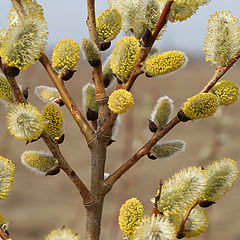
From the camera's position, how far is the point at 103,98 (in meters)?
0.82

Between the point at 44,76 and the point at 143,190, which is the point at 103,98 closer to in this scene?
the point at 143,190

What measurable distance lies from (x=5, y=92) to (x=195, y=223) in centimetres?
47

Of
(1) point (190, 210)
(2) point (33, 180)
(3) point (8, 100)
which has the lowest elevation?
(2) point (33, 180)

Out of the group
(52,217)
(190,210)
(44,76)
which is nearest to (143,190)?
(52,217)

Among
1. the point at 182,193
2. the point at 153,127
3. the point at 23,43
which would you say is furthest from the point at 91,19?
the point at 182,193

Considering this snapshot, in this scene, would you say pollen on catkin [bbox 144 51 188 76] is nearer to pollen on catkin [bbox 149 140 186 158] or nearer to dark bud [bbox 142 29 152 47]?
dark bud [bbox 142 29 152 47]

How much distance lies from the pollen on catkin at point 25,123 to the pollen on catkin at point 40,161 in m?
0.08

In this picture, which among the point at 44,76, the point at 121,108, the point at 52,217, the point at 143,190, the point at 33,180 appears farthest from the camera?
the point at 44,76

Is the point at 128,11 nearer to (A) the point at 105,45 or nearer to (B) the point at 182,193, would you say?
(A) the point at 105,45

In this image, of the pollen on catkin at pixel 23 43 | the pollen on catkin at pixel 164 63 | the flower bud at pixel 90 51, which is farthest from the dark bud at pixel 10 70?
the pollen on catkin at pixel 164 63

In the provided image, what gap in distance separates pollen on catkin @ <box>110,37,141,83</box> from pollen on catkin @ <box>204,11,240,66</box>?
18 centimetres

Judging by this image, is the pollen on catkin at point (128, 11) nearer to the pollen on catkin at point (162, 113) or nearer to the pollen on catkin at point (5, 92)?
the pollen on catkin at point (162, 113)

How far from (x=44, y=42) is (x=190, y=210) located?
0.45 m

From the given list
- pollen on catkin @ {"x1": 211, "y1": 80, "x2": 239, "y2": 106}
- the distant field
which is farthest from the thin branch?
the distant field
